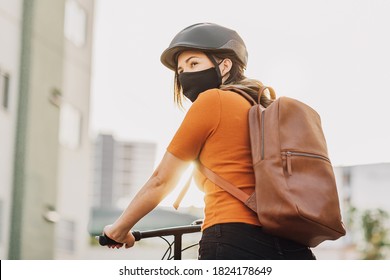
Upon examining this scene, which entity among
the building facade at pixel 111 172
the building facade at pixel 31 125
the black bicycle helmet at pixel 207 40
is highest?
the black bicycle helmet at pixel 207 40

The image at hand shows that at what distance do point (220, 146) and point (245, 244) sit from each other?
31cm

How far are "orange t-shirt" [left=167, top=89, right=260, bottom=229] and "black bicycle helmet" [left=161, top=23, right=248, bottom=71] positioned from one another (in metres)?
0.23

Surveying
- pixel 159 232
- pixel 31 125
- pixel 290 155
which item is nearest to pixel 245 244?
pixel 290 155

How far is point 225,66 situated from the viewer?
6.86 ft

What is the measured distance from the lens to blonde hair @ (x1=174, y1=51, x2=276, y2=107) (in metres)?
1.96

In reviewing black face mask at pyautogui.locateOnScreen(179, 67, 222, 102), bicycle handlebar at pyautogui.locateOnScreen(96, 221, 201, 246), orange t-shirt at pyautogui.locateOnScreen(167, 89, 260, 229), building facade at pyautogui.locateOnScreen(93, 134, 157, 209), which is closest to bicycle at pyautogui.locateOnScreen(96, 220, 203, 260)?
bicycle handlebar at pyautogui.locateOnScreen(96, 221, 201, 246)

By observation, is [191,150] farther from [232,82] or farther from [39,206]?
[39,206]

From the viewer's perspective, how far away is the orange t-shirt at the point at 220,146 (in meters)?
1.83

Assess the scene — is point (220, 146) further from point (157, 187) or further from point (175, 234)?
point (175, 234)

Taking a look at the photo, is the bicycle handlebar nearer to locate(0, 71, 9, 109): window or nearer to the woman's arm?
the woman's arm

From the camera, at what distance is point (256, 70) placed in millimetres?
3479

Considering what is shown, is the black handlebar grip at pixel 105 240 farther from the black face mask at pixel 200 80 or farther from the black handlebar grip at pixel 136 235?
the black face mask at pixel 200 80

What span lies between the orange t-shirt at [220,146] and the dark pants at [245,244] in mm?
25

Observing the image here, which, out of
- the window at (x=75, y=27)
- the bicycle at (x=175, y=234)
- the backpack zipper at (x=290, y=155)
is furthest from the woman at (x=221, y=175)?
the window at (x=75, y=27)
